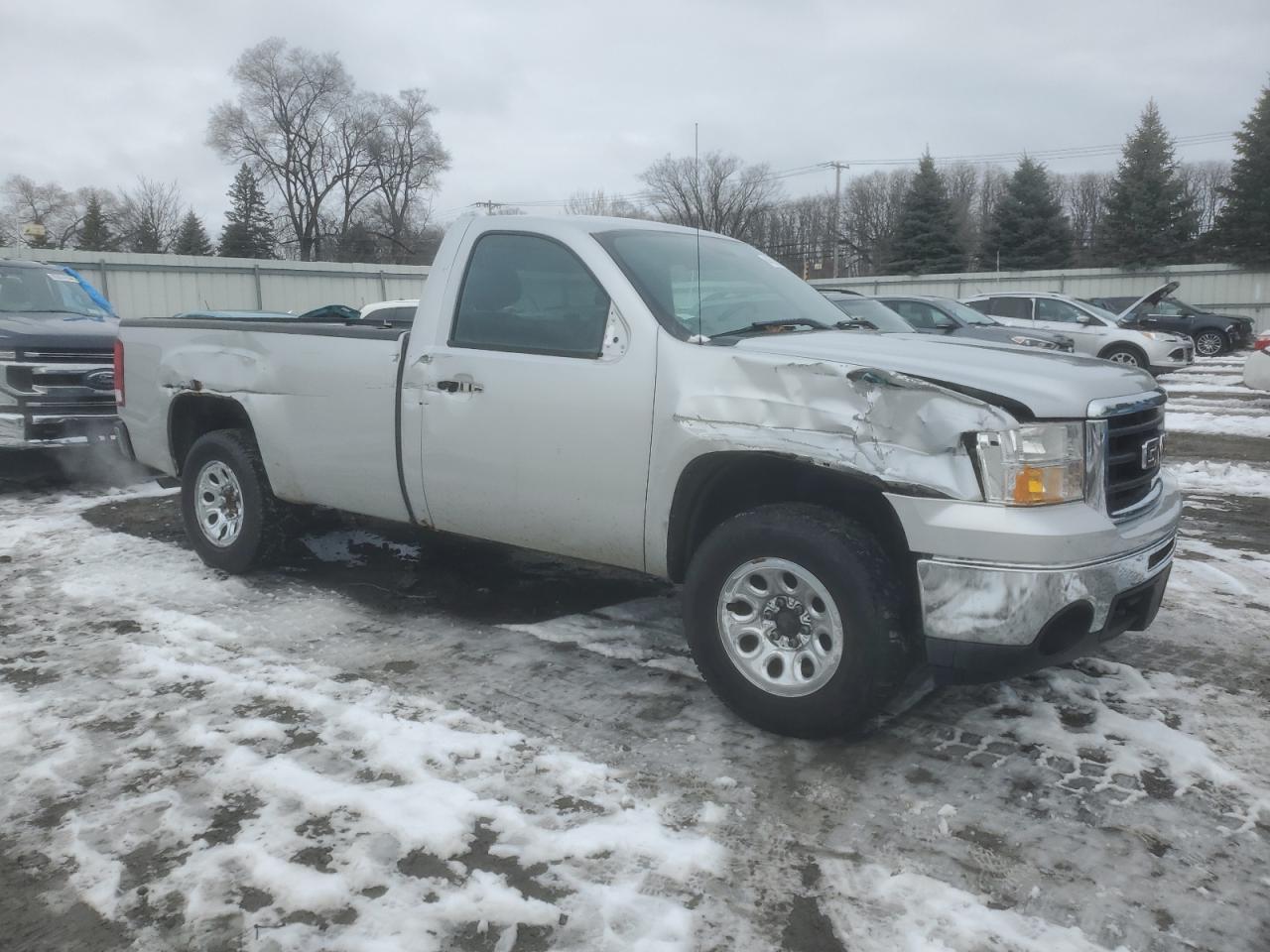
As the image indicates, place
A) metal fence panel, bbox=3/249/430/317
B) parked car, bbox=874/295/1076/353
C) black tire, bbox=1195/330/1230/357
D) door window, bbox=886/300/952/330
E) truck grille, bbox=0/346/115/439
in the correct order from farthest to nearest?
Result: metal fence panel, bbox=3/249/430/317, black tire, bbox=1195/330/1230/357, door window, bbox=886/300/952/330, parked car, bbox=874/295/1076/353, truck grille, bbox=0/346/115/439

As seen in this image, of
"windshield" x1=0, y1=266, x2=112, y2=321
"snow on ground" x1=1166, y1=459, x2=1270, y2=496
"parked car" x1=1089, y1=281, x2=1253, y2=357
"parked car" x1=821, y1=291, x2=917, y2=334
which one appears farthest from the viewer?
"parked car" x1=1089, y1=281, x2=1253, y2=357

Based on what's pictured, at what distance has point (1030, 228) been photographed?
45656 millimetres

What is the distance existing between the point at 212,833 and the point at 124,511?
5.43m

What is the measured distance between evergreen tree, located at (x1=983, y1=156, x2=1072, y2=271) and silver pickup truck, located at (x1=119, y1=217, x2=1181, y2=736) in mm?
45328

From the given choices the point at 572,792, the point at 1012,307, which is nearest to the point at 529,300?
the point at 572,792

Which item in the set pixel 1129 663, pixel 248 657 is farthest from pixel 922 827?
pixel 248 657

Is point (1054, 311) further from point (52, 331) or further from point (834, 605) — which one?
point (834, 605)

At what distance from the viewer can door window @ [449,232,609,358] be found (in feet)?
13.6

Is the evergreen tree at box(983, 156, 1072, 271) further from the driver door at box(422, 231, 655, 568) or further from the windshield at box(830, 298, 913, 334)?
the driver door at box(422, 231, 655, 568)

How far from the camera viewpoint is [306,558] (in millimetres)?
6258

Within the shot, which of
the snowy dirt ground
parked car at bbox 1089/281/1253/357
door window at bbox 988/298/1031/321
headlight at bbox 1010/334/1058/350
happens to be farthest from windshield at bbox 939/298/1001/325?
parked car at bbox 1089/281/1253/357

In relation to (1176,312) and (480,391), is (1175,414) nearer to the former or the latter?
(480,391)

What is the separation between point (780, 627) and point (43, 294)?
890cm

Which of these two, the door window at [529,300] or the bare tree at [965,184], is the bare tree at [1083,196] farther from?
the door window at [529,300]
